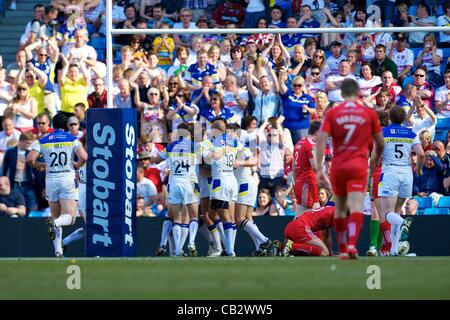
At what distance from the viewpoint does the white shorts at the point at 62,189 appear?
16328mm

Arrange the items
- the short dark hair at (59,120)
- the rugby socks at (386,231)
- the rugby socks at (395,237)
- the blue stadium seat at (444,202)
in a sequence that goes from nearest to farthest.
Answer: the rugby socks at (395,237)
the rugby socks at (386,231)
the short dark hair at (59,120)
the blue stadium seat at (444,202)

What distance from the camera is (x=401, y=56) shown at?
58.7 ft

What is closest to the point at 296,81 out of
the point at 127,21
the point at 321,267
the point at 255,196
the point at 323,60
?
the point at 323,60

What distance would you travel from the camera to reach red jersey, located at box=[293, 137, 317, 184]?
15844 mm

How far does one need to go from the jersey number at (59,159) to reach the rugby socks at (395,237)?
4.75m

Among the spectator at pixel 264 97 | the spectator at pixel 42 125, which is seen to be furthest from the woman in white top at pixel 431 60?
the spectator at pixel 42 125

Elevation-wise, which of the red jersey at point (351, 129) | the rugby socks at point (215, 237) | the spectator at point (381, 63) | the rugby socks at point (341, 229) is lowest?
the rugby socks at point (215, 237)

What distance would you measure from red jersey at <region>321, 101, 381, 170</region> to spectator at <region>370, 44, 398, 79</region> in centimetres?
560

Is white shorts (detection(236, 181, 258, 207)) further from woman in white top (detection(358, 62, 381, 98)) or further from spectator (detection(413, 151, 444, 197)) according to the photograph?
spectator (detection(413, 151, 444, 197))

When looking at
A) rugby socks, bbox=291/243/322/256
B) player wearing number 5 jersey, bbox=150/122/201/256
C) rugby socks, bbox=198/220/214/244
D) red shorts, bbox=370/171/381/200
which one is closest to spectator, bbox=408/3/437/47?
red shorts, bbox=370/171/381/200

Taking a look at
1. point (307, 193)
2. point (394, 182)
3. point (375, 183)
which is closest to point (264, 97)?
point (307, 193)

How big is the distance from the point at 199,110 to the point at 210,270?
25.3 ft

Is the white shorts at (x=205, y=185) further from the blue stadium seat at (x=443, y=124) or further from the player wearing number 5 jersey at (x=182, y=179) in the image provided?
the blue stadium seat at (x=443, y=124)

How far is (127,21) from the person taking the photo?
21328 millimetres
